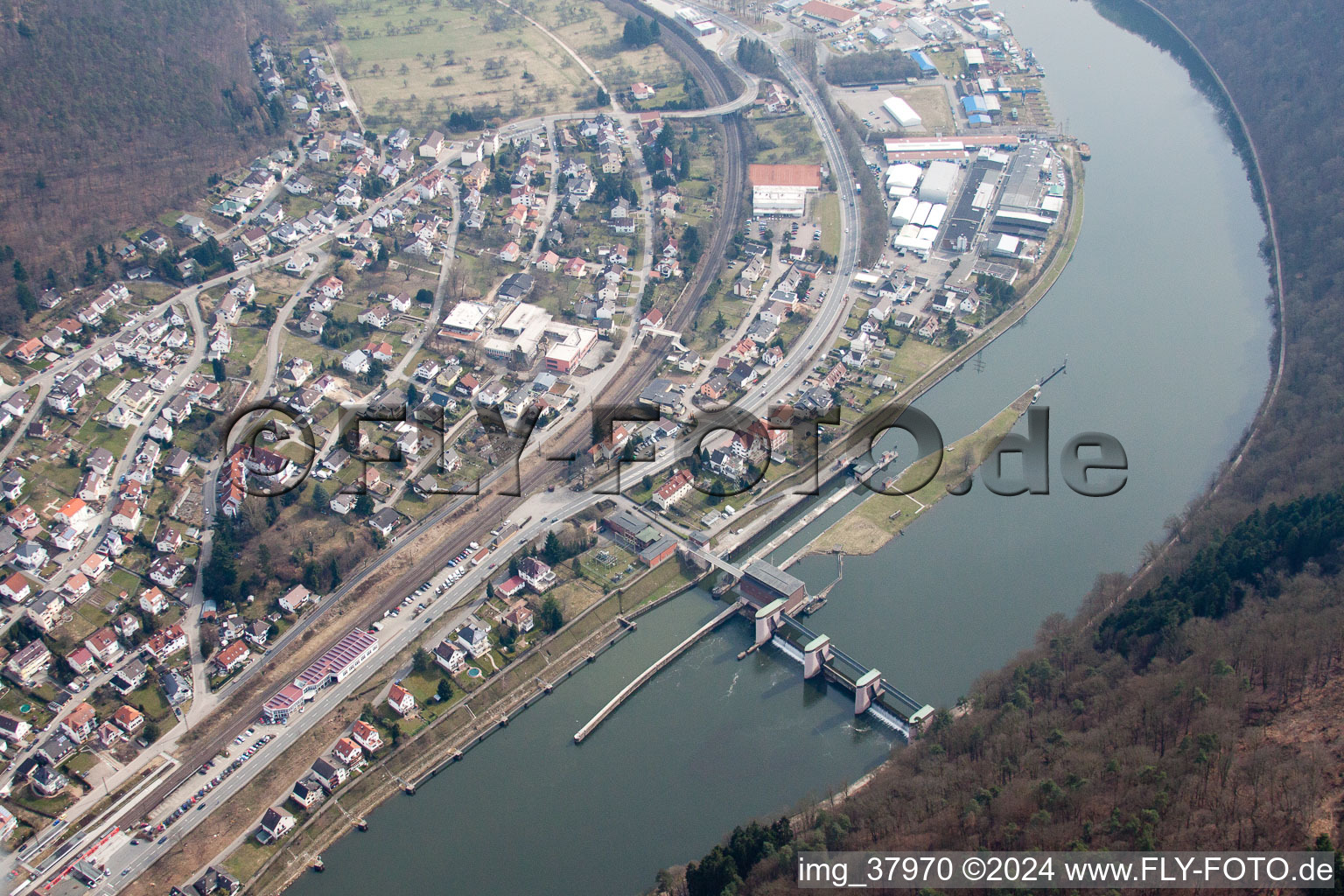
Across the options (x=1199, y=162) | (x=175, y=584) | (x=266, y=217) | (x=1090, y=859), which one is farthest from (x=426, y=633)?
(x=1199, y=162)

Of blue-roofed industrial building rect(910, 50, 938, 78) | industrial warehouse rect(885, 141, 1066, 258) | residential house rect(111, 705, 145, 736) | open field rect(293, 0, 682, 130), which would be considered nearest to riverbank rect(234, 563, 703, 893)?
residential house rect(111, 705, 145, 736)

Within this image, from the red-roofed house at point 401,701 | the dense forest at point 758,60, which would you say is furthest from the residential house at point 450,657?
the dense forest at point 758,60

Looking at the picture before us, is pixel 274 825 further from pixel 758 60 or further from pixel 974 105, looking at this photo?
pixel 758 60

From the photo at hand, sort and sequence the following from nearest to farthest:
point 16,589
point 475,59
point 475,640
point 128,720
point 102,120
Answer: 1. point 128,720
2. point 475,640
3. point 16,589
4. point 102,120
5. point 475,59

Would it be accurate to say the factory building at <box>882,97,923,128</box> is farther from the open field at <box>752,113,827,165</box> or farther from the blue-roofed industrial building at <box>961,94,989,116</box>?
the open field at <box>752,113,827,165</box>

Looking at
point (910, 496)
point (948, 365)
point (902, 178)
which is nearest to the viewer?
point (910, 496)

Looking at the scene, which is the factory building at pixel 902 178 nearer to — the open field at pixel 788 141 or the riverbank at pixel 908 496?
the open field at pixel 788 141

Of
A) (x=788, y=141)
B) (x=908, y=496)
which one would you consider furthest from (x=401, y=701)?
(x=788, y=141)
